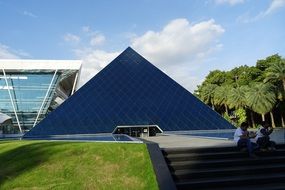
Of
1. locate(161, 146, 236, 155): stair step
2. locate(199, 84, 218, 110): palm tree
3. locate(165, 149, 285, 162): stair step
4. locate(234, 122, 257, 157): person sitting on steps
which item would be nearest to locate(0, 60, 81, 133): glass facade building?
locate(199, 84, 218, 110): palm tree

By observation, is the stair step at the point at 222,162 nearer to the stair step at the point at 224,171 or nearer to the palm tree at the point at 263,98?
the stair step at the point at 224,171

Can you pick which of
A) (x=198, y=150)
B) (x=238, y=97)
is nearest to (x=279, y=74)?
(x=238, y=97)

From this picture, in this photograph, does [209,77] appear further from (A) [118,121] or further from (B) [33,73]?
(A) [118,121]

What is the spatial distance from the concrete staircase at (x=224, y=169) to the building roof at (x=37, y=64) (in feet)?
147

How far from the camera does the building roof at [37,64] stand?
4975 cm

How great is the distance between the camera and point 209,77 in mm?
69125

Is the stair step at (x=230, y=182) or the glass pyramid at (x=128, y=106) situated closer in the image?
the stair step at (x=230, y=182)

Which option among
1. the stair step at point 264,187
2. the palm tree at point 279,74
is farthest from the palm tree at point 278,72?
the stair step at point 264,187

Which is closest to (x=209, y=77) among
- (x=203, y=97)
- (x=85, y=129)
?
(x=203, y=97)

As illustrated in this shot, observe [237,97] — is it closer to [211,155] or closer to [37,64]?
[37,64]

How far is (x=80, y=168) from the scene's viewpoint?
7.62m

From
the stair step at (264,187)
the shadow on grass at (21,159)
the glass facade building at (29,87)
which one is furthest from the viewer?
the glass facade building at (29,87)

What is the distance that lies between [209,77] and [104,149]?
6236 centimetres

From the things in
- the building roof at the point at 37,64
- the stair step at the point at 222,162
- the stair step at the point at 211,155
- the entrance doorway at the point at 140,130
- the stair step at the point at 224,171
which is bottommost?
the stair step at the point at 224,171
